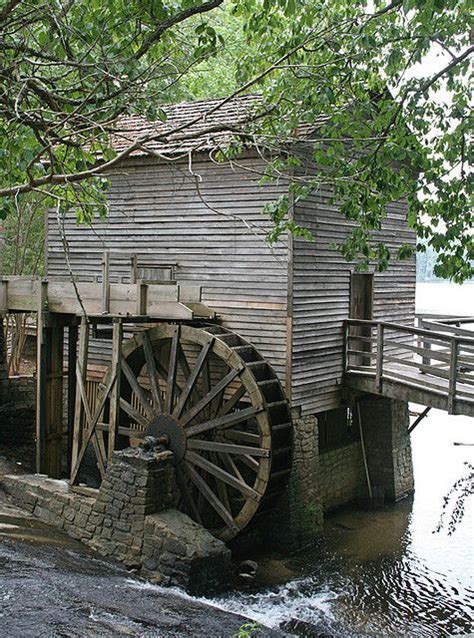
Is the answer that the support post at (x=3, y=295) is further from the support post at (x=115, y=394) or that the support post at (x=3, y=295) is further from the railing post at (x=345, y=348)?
the railing post at (x=345, y=348)

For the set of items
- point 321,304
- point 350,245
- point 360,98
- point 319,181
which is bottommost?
point 321,304

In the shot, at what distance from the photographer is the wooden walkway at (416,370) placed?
10.7 meters

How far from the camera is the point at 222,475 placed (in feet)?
36.5

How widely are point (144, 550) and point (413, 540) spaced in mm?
5005

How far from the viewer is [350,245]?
8.80 meters

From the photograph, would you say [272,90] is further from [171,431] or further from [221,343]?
[171,431]

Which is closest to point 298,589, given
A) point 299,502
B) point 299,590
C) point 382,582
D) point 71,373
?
point 299,590

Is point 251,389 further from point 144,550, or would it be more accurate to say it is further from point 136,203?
point 136,203

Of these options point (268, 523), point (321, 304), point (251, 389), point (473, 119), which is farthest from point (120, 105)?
point (268, 523)

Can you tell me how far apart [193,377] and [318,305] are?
2450mm

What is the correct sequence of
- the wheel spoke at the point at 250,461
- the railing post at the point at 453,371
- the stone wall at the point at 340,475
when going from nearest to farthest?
1. the railing post at the point at 453,371
2. the wheel spoke at the point at 250,461
3. the stone wall at the point at 340,475

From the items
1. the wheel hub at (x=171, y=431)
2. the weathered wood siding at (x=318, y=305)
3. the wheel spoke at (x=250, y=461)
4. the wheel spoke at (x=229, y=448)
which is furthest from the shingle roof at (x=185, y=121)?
the wheel spoke at (x=250, y=461)

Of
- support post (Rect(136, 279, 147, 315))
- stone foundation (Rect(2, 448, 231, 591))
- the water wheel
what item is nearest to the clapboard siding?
the water wheel

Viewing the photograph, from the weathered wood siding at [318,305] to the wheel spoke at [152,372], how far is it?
208cm
